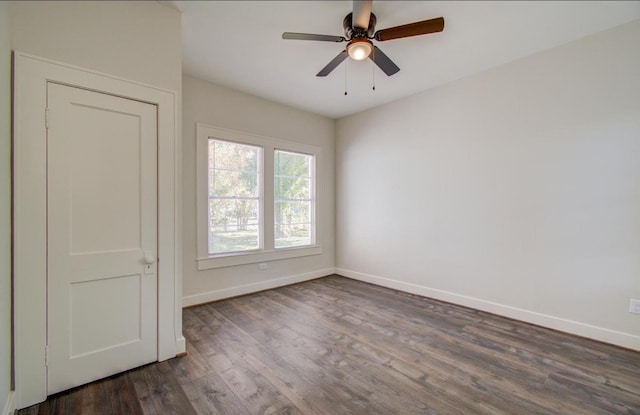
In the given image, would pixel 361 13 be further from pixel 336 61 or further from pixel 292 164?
pixel 292 164

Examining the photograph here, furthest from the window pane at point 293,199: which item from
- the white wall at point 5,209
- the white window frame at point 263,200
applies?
the white wall at point 5,209

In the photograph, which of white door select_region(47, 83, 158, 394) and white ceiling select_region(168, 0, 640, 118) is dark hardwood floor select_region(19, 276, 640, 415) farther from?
white ceiling select_region(168, 0, 640, 118)

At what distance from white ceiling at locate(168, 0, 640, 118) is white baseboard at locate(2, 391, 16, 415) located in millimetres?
2988

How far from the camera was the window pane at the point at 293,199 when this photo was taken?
459 cm

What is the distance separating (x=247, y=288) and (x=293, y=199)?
161 centimetres

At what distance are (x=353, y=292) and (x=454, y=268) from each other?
146 cm

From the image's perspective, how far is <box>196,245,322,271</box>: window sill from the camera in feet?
12.4

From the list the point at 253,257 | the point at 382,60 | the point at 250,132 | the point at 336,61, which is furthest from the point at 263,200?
the point at 382,60

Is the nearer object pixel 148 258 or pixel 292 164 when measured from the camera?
pixel 148 258

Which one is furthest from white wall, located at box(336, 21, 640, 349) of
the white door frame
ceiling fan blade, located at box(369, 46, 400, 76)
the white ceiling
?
the white door frame

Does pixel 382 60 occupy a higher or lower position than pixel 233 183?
higher

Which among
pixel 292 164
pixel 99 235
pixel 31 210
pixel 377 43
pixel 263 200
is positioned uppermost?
pixel 377 43

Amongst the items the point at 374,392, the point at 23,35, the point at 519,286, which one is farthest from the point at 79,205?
the point at 519,286

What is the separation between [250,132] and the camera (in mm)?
4188
